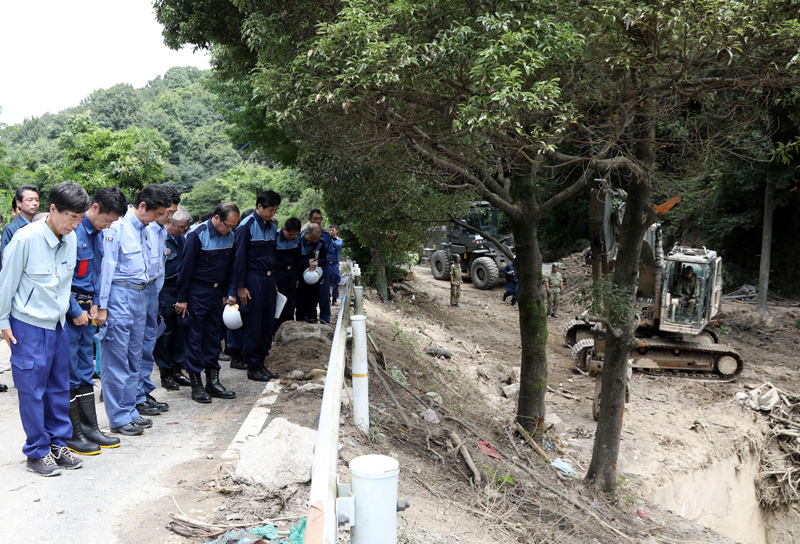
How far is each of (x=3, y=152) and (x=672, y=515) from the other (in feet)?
90.4

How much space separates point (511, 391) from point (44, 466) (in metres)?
9.10

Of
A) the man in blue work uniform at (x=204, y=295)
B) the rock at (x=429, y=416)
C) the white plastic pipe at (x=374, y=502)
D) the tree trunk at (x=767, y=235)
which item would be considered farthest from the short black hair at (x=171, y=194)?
the tree trunk at (x=767, y=235)

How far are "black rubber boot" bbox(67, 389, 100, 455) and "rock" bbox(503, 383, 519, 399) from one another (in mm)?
8535

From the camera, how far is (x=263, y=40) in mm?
7039

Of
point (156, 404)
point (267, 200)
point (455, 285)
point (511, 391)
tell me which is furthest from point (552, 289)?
point (156, 404)

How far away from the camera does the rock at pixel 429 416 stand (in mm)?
6828

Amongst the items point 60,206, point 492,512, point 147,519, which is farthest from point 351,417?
point 60,206

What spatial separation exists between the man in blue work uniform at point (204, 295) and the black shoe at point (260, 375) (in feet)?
1.65

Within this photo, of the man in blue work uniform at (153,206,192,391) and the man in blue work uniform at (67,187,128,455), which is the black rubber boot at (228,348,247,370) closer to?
the man in blue work uniform at (153,206,192,391)

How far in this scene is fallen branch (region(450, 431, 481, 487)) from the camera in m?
5.50

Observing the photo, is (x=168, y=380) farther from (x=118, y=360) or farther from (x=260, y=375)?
(x=118, y=360)

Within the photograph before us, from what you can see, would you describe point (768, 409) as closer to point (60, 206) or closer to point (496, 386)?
point (496, 386)

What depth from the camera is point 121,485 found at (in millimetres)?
3805

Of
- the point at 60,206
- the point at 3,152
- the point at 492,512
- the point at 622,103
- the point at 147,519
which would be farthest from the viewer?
the point at 3,152
